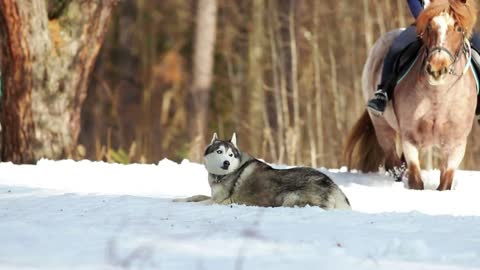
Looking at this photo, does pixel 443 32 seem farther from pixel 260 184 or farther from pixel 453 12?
pixel 260 184

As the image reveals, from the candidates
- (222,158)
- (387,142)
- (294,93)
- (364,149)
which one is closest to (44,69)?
(364,149)

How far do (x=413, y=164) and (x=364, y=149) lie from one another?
5.73ft

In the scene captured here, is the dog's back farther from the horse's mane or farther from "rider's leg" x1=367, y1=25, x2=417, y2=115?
"rider's leg" x1=367, y1=25, x2=417, y2=115

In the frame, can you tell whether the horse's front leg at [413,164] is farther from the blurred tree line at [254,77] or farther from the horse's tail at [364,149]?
the blurred tree line at [254,77]

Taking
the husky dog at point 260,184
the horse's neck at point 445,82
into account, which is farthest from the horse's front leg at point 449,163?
the husky dog at point 260,184

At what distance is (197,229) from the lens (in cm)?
644

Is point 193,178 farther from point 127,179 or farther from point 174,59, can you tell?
point 174,59

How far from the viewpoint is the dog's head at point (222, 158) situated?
7.97m

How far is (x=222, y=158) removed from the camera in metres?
7.99

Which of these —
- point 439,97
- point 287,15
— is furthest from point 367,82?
point 287,15

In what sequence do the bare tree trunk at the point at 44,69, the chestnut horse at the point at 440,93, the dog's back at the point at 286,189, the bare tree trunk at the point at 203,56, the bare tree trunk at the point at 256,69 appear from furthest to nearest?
1. the bare tree trunk at the point at 203,56
2. the bare tree trunk at the point at 256,69
3. the bare tree trunk at the point at 44,69
4. the chestnut horse at the point at 440,93
5. the dog's back at the point at 286,189

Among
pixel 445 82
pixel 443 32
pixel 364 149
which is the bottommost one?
pixel 364 149

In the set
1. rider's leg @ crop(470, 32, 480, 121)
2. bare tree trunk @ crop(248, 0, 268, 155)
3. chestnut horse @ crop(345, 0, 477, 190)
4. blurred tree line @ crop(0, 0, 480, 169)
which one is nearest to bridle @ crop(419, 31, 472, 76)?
chestnut horse @ crop(345, 0, 477, 190)

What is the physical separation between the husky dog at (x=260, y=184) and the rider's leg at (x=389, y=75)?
2.87 m
